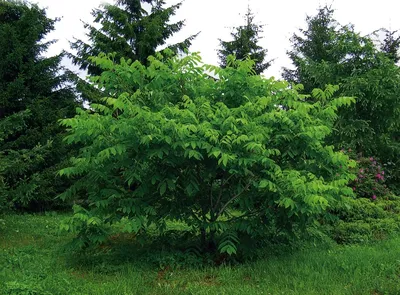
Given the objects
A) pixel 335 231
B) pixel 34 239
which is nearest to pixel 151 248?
pixel 34 239

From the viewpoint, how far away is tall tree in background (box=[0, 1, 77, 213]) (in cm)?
980

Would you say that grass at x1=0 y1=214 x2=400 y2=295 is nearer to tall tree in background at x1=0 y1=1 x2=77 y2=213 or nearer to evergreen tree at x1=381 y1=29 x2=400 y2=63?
tall tree in background at x1=0 y1=1 x2=77 y2=213

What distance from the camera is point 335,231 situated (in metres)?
6.75

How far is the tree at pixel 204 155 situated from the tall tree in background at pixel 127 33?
7.11 m

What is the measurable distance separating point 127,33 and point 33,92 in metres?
3.60

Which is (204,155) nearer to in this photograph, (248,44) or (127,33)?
(127,33)

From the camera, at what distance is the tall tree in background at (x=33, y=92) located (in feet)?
32.2

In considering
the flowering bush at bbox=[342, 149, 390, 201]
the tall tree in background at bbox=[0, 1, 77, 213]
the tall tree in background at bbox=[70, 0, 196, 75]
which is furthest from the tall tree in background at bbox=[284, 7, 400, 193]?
the tall tree in background at bbox=[0, 1, 77, 213]

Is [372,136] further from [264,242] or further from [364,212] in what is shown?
[264,242]

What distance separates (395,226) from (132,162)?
493 cm

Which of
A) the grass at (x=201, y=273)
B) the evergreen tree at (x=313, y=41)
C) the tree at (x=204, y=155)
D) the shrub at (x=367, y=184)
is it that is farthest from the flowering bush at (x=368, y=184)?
the evergreen tree at (x=313, y=41)

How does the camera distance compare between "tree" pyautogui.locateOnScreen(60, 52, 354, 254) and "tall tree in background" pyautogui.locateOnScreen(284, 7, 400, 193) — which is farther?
"tall tree in background" pyautogui.locateOnScreen(284, 7, 400, 193)

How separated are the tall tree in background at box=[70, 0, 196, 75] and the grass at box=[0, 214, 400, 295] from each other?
25.3 ft

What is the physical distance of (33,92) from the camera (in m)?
10.6
